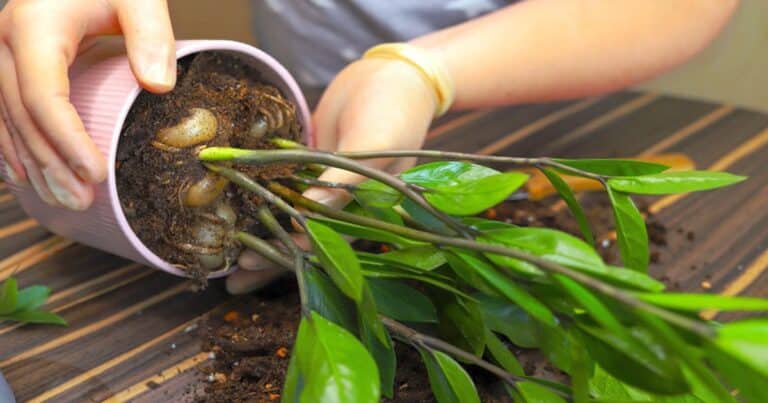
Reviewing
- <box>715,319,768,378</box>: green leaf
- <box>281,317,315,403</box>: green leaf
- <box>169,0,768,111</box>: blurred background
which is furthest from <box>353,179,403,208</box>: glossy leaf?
<box>169,0,768,111</box>: blurred background

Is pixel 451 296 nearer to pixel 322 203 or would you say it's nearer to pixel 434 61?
pixel 322 203

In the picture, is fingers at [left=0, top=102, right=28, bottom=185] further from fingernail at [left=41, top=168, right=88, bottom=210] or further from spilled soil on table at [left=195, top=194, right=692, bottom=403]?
spilled soil on table at [left=195, top=194, right=692, bottom=403]

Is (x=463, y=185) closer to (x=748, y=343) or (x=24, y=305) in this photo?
(x=748, y=343)

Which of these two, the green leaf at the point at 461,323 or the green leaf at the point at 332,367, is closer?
the green leaf at the point at 332,367

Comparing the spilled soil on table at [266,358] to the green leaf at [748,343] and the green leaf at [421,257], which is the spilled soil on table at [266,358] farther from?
the green leaf at [748,343]

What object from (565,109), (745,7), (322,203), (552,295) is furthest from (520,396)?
(745,7)

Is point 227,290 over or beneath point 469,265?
beneath

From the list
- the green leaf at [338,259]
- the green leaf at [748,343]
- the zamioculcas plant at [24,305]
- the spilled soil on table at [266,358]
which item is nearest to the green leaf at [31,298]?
the zamioculcas plant at [24,305]
